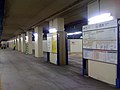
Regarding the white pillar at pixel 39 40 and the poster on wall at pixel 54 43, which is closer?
the poster on wall at pixel 54 43

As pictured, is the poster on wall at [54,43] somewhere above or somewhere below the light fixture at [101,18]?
below

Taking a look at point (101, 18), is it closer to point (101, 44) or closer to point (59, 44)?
point (101, 44)

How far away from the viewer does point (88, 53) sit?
345 inches

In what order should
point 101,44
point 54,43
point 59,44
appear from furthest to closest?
point 54,43, point 59,44, point 101,44

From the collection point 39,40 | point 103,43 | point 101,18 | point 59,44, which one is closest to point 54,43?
point 59,44

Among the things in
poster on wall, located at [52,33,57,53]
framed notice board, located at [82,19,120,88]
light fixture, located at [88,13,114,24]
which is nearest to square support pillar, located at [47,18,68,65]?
poster on wall, located at [52,33,57,53]

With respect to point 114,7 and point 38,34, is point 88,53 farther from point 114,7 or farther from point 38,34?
point 38,34

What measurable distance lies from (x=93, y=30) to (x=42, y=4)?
3.15m

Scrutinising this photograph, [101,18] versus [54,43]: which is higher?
[101,18]

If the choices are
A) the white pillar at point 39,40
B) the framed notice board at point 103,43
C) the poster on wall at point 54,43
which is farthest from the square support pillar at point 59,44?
the white pillar at point 39,40

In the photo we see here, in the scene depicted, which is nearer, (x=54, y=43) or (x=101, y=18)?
(x=101, y=18)

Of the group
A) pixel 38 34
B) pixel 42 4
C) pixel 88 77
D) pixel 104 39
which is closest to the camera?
pixel 104 39

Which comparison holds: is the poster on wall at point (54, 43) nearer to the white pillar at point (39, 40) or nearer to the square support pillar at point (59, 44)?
the square support pillar at point (59, 44)

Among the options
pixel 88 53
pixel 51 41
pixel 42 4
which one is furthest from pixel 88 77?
pixel 51 41
